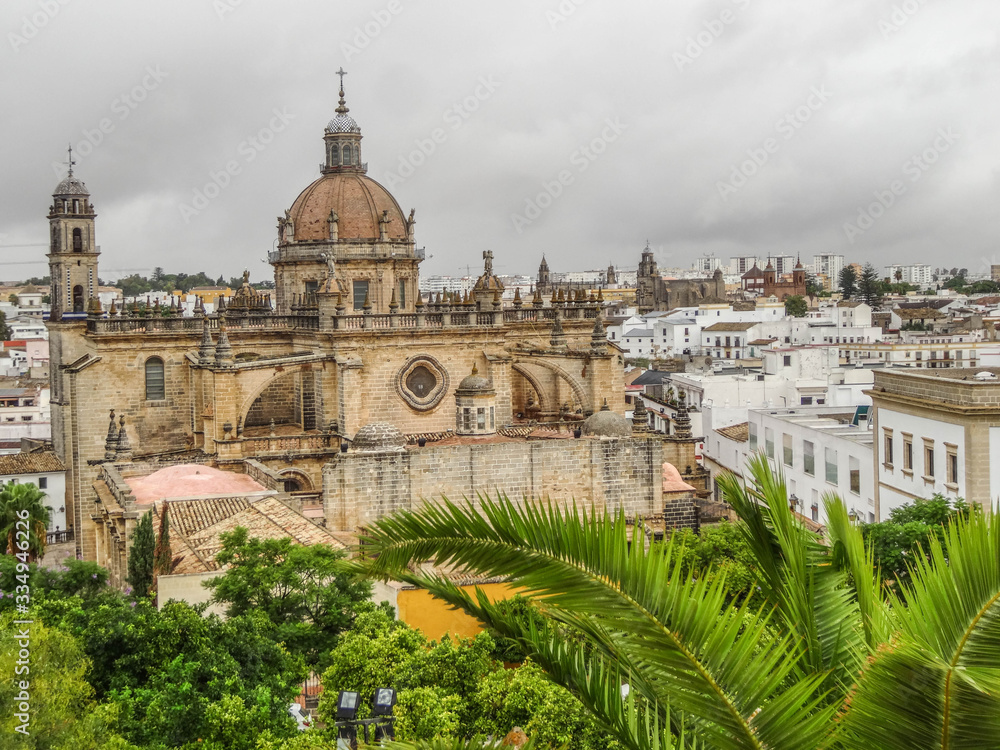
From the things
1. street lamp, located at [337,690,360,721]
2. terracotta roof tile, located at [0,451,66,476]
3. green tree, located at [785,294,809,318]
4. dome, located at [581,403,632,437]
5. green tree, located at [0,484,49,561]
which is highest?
green tree, located at [785,294,809,318]

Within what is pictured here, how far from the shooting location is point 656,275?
148500 mm

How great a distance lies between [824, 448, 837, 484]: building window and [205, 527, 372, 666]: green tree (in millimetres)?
16748

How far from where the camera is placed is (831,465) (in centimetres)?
3184

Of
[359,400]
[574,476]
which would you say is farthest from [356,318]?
[574,476]

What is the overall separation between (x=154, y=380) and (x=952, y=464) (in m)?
24.1

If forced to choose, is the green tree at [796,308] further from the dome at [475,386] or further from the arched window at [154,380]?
the dome at [475,386]

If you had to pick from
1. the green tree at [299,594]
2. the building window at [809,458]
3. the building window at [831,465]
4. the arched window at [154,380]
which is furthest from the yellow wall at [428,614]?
the arched window at [154,380]

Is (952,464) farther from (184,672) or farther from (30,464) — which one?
(30,464)

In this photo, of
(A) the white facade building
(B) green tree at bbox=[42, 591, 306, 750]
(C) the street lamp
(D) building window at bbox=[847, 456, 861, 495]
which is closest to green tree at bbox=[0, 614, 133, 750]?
(B) green tree at bbox=[42, 591, 306, 750]

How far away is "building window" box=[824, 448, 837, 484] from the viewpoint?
31.6 metres

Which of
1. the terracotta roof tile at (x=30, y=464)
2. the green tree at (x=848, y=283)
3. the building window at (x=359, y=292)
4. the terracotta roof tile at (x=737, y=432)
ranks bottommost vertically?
the terracotta roof tile at (x=30, y=464)

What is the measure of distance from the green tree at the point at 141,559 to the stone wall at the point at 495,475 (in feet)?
11.4

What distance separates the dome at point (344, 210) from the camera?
4191 cm

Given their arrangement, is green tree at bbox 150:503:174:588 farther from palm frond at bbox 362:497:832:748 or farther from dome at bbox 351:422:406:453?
palm frond at bbox 362:497:832:748
